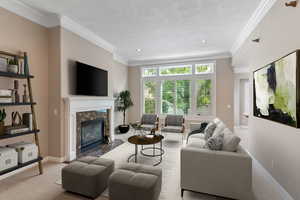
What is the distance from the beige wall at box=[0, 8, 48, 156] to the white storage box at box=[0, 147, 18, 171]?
40 cm

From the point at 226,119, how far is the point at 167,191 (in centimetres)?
475

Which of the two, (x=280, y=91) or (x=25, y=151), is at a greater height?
(x=280, y=91)

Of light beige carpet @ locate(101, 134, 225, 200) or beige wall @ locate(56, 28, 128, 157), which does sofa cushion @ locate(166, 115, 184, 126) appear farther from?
beige wall @ locate(56, 28, 128, 157)

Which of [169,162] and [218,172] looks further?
[169,162]

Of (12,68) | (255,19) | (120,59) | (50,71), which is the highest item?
(120,59)

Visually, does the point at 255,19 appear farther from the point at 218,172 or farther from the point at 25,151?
the point at 25,151

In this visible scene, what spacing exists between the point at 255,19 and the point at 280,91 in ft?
6.22

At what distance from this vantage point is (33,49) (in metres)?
3.12

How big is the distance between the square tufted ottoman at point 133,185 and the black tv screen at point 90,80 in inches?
101

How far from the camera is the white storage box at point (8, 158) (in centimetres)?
227

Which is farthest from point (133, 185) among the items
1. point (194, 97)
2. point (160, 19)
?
point (194, 97)

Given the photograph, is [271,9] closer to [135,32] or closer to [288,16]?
[288,16]

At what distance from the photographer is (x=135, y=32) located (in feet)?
13.6

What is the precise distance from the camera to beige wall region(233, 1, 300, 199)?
1963 mm
